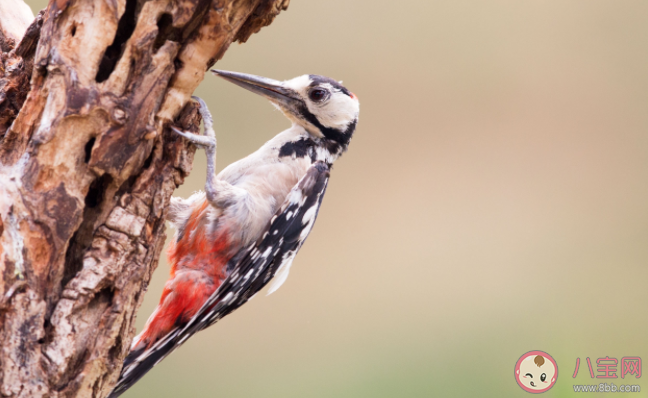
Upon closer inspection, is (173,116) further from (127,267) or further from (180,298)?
(180,298)

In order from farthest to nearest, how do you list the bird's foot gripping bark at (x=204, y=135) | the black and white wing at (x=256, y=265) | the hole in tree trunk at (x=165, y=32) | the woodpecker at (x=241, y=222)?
the woodpecker at (x=241, y=222) → the black and white wing at (x=256, y=265) → the bird's foot gripping bark at (x=204, y=135) → the hole in tree trunk at (x=165, y=32)

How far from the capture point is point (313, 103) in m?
2.57

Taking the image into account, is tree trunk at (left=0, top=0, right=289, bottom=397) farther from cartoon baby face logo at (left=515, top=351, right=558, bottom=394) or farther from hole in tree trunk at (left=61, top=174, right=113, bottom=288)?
cartoon baby face logo at (left=515, top=351, right=558, bottom=394)

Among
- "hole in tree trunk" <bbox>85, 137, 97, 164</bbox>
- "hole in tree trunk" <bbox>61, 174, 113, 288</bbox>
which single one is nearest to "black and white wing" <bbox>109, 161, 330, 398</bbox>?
"hole in tree trunk" <bbox>61, 174, 113, 288</bbox>

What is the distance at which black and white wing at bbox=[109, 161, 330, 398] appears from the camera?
1986 mm

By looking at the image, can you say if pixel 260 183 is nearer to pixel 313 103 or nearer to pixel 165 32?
pixel 313 103

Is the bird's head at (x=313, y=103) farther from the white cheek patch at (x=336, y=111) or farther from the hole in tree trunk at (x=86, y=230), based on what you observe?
the hole in tree trunk at (x=86, y=230)

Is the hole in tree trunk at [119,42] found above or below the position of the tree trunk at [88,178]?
above

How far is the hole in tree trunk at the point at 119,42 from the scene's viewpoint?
4.84 ft

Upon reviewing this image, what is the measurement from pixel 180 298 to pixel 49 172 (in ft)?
2.93

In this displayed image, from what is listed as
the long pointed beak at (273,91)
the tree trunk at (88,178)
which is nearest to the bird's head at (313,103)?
the long pointed beak at (273,91)

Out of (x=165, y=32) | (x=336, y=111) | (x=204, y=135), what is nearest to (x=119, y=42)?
(x=165, y=32)

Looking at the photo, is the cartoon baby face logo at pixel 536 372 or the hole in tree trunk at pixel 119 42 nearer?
the hole in tree trunk at pixel 119 42

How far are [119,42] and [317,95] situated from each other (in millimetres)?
1210
